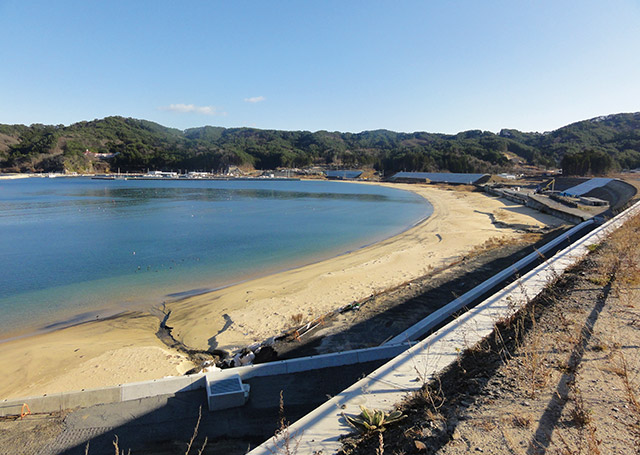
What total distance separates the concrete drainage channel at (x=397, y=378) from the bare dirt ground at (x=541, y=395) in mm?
181

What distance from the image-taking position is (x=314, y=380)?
5.13 m

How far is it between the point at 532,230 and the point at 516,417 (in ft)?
73.5

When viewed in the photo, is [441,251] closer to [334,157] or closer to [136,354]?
[136,354]

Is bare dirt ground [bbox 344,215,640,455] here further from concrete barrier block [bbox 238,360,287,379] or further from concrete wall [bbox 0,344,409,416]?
concrete wall [bbox 0,344,409,416]

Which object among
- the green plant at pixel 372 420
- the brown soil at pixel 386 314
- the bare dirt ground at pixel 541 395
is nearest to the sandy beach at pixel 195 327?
the brown soil at pixel 386 314

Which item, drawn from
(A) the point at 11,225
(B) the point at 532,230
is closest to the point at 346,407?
(B) the point at 532,230

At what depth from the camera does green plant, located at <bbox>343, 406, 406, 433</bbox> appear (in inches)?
130

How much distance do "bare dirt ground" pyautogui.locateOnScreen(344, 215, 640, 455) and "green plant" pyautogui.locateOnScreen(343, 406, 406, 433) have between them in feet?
0.24

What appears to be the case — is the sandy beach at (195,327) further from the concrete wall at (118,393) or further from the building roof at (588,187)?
the building roof at (588,187)

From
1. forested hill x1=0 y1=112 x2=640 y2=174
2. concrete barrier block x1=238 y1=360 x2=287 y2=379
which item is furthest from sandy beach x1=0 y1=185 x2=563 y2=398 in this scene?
forested hill x1=0 y1=112 x2=640 y2=174

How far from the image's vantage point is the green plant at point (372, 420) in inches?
130

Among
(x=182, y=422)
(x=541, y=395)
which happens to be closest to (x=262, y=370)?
(x=182, y=422)

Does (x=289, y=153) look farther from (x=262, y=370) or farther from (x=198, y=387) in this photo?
(x=198, y=387)

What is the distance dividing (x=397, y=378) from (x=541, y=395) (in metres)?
1.49
